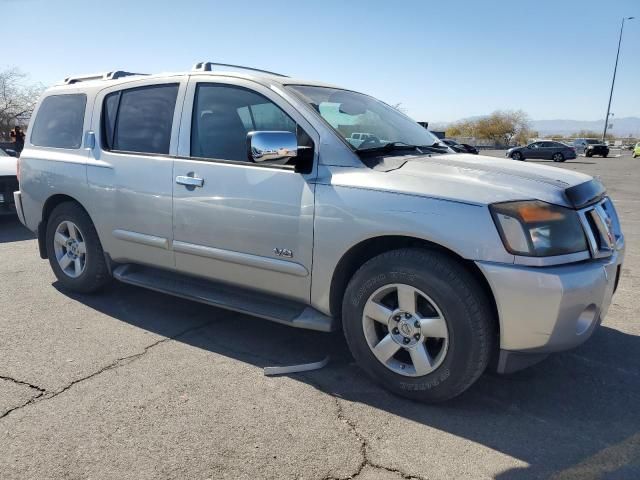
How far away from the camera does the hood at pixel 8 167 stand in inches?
310

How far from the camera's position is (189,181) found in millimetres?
3543

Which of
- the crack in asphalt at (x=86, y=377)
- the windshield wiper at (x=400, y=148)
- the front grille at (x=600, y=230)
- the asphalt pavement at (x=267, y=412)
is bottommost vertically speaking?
the crack in asphalt at (x=86, y=377)

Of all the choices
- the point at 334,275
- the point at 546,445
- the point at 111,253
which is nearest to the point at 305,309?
the point at 334,275

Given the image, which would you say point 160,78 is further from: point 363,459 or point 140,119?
point 363,459

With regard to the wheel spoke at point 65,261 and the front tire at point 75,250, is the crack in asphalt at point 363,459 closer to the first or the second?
the front tire at point 75,250

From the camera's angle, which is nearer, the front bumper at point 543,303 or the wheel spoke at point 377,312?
the front bumper at point 543,303

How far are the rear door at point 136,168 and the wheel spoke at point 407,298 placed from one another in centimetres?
182

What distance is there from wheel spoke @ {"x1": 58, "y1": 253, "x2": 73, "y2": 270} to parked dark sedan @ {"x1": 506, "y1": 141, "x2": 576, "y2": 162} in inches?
1445

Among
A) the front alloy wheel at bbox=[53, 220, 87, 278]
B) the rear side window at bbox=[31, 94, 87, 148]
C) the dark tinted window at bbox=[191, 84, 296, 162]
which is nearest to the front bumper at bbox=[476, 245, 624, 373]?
the dark tinted window at bbox=[191, 84, 296, 162]

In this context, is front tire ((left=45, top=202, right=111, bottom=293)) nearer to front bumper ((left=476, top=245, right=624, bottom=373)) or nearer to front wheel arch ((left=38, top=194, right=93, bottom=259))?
front wheel arch ((left=38, top=194, right=93, bottom=259))

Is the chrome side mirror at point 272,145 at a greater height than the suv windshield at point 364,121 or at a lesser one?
lesser

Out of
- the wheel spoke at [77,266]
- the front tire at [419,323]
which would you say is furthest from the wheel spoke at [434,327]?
the wheel spoke at [77,266]

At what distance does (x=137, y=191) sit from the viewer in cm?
386

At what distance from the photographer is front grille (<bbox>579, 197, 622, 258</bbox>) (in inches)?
105
